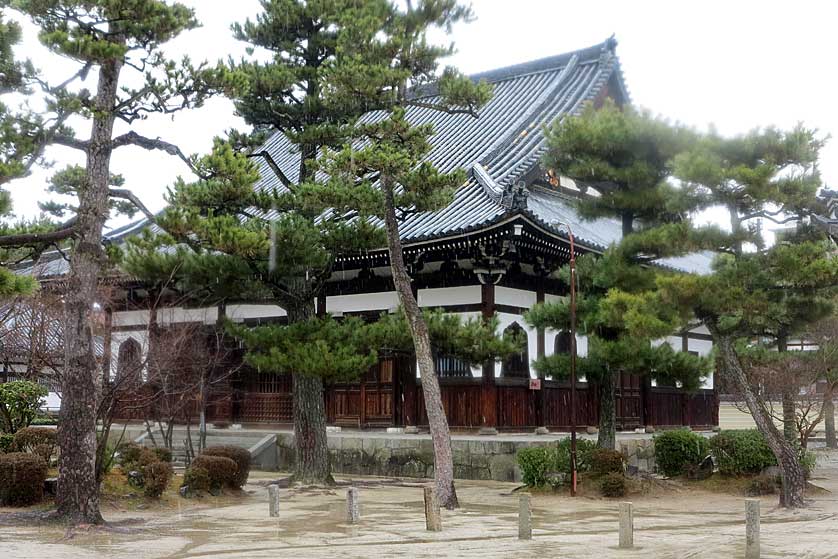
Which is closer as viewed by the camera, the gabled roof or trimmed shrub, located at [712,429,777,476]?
trimmed shrub, located at [712,429,777,476]

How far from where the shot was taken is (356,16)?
16625mm

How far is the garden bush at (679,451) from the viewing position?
67.2 feet

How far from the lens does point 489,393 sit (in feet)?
72.8

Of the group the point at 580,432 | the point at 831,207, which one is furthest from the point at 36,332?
the point at 831,207

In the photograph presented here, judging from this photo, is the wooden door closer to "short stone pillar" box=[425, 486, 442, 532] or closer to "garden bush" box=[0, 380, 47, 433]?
"short stone pillar" box=[425, 486, 442, 532]

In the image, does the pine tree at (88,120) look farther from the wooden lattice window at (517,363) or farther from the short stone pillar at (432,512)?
the wooden lattice window at (517,363)

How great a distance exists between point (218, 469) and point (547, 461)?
6321 mm

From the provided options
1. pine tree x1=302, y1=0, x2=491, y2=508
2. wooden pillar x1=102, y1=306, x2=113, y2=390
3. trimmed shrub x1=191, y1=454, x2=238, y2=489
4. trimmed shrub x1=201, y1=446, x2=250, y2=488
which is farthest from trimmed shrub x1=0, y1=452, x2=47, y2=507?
pine tree x1=302, y1=0, x2=491, y2=508

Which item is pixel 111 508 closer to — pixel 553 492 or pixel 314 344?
pixel 314 344

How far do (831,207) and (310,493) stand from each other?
1111cm

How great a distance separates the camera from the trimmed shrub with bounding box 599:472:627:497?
18.1 m

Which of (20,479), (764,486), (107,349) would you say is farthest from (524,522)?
(107,349)

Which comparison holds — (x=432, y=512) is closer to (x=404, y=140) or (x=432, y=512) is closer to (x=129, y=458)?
(x=404, y=140)

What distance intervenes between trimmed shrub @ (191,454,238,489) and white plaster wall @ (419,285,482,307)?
6.97 meters
